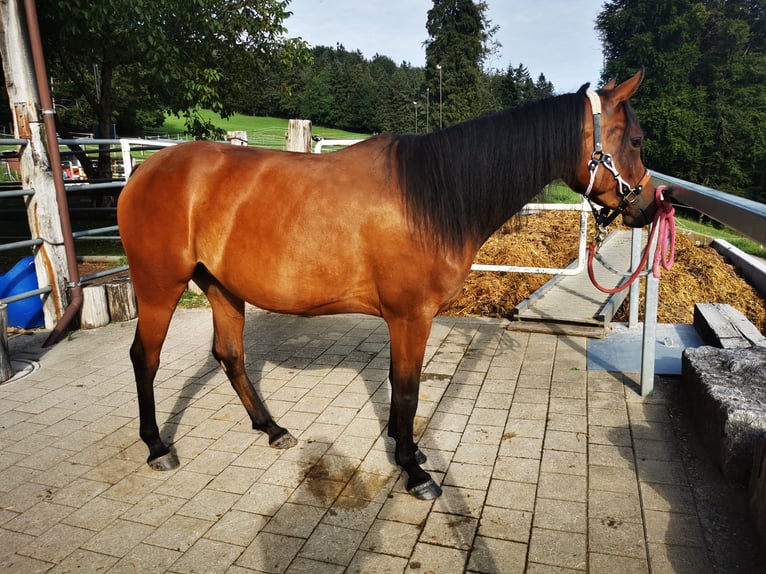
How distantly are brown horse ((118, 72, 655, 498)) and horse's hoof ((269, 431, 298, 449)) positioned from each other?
1.78ft

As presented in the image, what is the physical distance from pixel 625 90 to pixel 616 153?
268 millimetres

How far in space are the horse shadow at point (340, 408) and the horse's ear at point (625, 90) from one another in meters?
1.94

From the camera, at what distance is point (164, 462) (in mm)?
2684

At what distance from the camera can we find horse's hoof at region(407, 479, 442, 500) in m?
2.37

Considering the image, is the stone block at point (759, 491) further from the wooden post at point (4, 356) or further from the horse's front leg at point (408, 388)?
the wooden post at point (4, 356)

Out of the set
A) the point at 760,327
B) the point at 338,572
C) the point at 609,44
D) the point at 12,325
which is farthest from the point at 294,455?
the point at 609,44

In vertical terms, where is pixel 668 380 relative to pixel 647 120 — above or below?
below

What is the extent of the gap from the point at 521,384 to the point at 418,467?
144cm

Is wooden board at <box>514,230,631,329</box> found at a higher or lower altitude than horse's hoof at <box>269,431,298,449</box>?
higher

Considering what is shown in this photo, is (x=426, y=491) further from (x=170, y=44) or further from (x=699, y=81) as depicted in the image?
(x=699, y=81)

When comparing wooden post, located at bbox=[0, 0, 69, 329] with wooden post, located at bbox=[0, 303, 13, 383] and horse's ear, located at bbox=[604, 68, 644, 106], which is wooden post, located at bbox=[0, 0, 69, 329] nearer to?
wooden post, located at bbox=[0, 303, 13, 383]

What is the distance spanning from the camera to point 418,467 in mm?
2465

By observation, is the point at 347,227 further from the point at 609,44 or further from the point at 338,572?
the point at 609,44

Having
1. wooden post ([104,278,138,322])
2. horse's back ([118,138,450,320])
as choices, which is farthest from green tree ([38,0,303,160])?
horse's back ([118,138,450,320])
